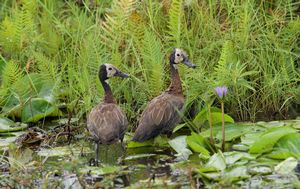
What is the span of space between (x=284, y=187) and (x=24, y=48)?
4.34 metres

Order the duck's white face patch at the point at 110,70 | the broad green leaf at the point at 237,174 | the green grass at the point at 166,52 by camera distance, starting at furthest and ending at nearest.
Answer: the green grass at the point at 166,52 → the duck's white face patch at the point at 110,70 → the broad green leaf at the point at 237,174

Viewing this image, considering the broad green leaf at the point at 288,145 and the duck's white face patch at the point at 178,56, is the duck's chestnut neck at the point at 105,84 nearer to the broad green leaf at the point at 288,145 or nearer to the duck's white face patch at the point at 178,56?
the duck's white face patch at the point at 178,56

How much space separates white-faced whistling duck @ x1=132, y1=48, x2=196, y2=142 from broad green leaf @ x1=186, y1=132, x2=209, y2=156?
1.20 feet

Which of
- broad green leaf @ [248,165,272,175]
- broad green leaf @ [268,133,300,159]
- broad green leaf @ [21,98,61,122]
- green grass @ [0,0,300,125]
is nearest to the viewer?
broad green leaf @ [248,165,272,175]

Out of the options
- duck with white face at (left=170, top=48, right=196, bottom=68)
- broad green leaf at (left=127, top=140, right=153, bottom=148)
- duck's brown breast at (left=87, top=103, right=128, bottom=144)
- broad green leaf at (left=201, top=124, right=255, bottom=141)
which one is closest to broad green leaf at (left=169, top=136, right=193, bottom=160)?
broad green leaf at (left=201, top=124, right=255, bottom=141)

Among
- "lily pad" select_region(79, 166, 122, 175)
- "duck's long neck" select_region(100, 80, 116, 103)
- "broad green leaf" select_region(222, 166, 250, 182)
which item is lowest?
"broad green leaf" select_region(222, 166, 250, 182)

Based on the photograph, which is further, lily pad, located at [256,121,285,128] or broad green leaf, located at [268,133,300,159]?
lily pad, located at [256,121,285,128]

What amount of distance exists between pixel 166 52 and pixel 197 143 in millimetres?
1885

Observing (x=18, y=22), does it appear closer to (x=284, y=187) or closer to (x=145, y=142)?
(x=145, y=142)

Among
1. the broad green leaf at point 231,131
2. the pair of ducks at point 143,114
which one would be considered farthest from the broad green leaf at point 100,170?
the broad green leaf at point 231,131

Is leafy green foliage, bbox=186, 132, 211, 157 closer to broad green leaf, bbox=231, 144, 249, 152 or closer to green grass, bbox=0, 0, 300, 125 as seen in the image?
broad green leaf, bbox=231, 144, 249, 152

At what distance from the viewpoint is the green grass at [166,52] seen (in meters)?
9.18

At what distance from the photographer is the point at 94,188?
671 cm

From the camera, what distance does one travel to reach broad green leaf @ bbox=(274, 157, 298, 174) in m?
7.18
